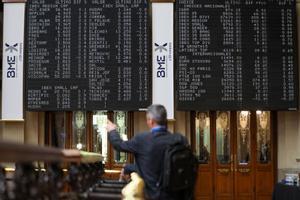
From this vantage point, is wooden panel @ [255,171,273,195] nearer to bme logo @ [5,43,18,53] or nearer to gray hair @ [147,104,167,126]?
bme logo @ [5,43,18,53]

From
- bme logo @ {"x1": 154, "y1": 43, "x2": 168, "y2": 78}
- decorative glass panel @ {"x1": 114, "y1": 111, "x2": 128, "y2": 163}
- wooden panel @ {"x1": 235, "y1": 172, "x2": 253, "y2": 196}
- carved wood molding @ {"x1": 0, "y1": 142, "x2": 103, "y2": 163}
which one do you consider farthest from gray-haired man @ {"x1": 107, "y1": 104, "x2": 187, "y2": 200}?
wooden panel @ {"x1": 235, "y1": 172, "x2": 253, "y2": 196}

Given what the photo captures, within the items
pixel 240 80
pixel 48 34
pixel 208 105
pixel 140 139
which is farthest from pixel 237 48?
pixel 140 139

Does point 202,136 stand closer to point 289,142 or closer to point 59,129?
point 289,142

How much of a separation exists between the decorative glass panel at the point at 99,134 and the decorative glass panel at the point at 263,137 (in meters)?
2.69

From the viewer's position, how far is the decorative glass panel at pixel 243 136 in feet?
30.9

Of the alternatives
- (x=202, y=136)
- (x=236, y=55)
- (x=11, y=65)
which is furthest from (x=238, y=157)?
(x=11, y=65)

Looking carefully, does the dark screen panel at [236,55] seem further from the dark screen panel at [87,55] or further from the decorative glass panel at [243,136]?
the dark screen panel at [87,55]

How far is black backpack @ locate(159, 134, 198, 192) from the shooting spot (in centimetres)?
356

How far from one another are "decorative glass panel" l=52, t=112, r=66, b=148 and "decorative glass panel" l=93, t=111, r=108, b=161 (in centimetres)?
A: 56

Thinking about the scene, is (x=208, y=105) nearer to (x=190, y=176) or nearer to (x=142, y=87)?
(x=142, y=87)

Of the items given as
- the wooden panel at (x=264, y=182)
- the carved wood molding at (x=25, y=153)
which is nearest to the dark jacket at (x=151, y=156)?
the carved wood molding at (x=25, y=153)

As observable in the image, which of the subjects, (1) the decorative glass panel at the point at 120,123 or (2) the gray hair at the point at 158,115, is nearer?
(2) the gray hair at the point at 158,115

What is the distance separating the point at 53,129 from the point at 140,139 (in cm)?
603

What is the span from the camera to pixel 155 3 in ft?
30.2
